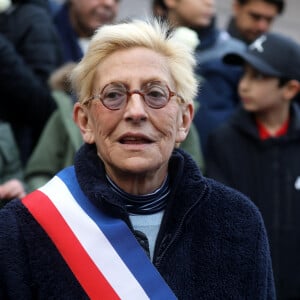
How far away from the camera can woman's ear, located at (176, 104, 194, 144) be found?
3180 millimetres

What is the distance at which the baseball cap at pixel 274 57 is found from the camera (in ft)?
17.1

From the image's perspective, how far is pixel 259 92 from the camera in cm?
516

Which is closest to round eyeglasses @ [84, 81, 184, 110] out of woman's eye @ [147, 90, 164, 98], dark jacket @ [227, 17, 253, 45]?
woman's eye @ [147, 90, 164, 98]

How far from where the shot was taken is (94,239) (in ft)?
9.84

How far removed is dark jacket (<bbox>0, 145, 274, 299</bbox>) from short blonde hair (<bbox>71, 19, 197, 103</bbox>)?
22cm

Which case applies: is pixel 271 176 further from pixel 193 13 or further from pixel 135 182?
pixel 135 182

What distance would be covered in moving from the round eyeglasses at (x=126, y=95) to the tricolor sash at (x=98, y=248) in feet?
1.04

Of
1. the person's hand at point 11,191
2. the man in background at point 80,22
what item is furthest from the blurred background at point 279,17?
the person's hand at point 11,191

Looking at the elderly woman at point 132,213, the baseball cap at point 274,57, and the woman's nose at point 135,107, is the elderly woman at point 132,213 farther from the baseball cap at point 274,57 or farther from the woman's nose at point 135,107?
the baseball cap at point 274,57

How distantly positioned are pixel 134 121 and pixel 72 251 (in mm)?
446

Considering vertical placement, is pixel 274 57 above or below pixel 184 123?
below

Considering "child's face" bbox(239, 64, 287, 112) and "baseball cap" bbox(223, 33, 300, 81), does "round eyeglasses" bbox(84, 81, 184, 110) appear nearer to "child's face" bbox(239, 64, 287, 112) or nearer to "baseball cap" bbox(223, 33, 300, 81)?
"child's face" bbox(239, 64, 287, 112)

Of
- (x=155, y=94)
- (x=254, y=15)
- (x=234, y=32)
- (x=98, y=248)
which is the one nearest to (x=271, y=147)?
(x=254, y=15)

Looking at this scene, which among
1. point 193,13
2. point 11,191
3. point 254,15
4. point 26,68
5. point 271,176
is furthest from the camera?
point 254,15
